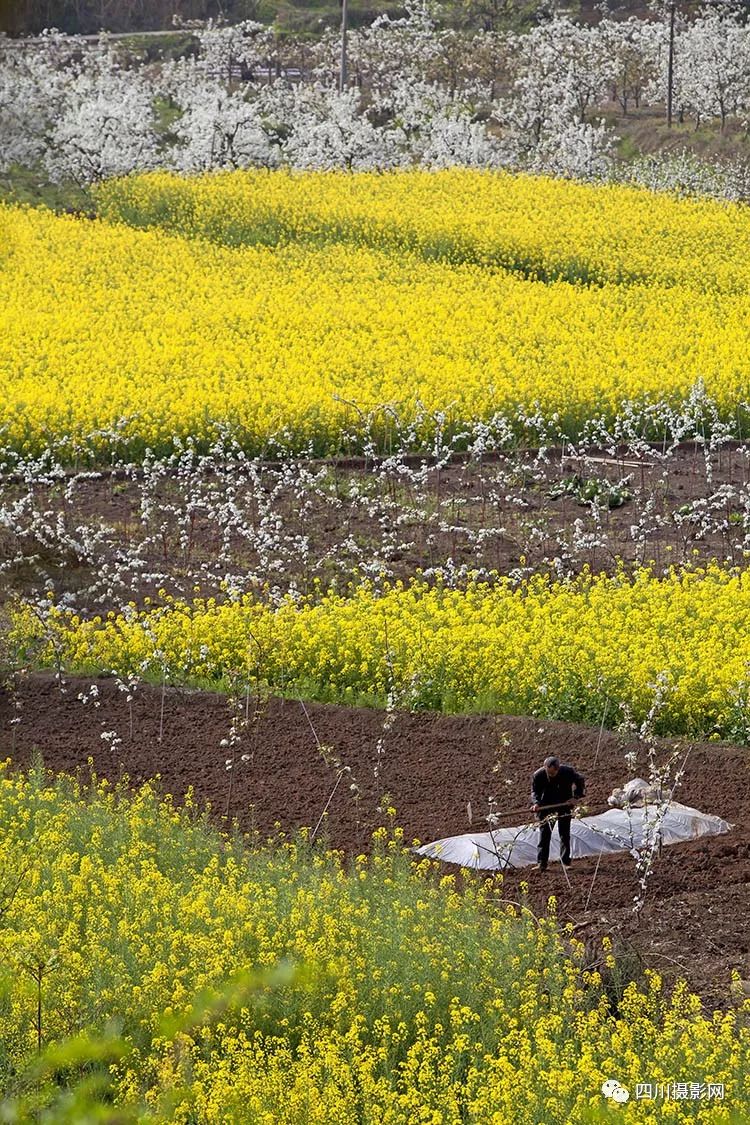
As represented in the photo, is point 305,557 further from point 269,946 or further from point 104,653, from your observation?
point 269,946

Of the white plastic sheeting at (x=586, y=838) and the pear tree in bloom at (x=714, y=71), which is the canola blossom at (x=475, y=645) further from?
the pear tree in bloom at (x=714, y=71)

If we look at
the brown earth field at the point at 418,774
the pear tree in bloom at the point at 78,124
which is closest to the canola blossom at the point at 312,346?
the brown earth field at the point at 418,774

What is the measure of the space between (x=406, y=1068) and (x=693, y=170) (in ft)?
155

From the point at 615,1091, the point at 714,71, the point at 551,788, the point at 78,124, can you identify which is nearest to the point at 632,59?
the point at 714,71

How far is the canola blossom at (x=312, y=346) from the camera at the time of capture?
21.6 metres

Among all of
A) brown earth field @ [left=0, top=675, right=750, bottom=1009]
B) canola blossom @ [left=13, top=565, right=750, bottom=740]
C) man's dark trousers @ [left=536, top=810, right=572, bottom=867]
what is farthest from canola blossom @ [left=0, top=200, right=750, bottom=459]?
man's dark trousers @ [left=536, top=810, right=572, bottom=867]

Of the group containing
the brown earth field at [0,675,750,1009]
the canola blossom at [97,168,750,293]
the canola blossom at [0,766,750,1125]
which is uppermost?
the canola blossom at [97,168,750,293]

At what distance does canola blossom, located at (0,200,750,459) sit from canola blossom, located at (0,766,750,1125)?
1070 cm

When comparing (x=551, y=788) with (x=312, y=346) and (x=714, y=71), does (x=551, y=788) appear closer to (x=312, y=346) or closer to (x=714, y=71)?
(x=312, y=346)

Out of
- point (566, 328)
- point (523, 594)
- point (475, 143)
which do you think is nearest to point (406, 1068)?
point (523, 594)

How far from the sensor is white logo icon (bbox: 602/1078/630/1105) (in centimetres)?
659

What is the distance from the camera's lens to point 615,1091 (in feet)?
21.8

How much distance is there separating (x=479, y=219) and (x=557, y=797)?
28644 millimetres

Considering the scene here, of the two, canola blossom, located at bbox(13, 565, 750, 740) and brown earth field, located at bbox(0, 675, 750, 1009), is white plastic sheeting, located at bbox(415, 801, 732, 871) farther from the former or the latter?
canola blossom, located at bbox(13, 565, 750, 740)
